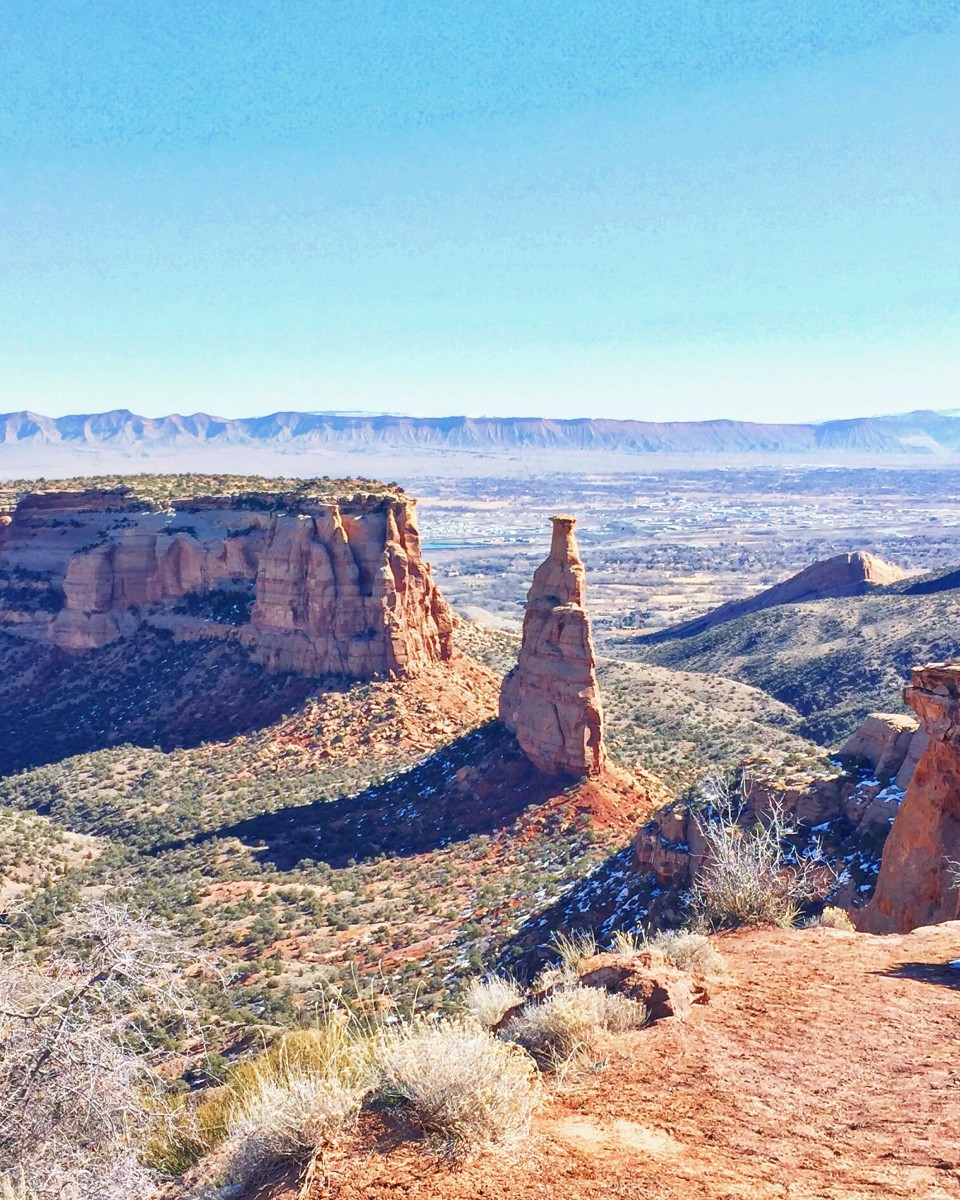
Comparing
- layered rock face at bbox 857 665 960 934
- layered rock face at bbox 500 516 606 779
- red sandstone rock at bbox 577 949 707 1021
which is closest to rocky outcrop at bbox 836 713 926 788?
layered rock face at bbox 857 665 960 934

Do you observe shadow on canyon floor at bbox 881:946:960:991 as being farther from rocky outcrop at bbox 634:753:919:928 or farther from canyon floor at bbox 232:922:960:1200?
rocky outcrop at bbox 634:753:919:928

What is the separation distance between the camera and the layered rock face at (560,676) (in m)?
33.1

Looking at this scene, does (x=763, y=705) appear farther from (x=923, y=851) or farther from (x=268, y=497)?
(x=923, y=851)

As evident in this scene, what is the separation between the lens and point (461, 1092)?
748 centimetres

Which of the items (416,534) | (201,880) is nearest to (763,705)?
(416,534)

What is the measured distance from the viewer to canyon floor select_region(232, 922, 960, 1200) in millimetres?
6812

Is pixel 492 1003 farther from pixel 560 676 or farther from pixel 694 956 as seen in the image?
pixel 560 676

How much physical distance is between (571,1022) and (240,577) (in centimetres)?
4312

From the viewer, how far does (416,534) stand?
4691 centimetres

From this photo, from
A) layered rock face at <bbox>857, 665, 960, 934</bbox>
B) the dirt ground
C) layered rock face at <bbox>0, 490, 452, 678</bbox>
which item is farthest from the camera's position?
layered rock face at <bbox>0, 490, 452, 678</bbox>

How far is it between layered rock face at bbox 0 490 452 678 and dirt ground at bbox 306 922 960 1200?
34951 millimetres

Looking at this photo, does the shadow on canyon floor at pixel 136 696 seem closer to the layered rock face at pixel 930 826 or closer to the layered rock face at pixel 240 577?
the layered rock face at pixel 240 577

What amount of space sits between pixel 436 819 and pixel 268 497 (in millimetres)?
23027

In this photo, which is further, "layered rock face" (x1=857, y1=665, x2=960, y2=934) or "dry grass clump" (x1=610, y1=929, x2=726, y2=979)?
"layered rock face" (x1=857, y1=665, x2=960, y2=934)
